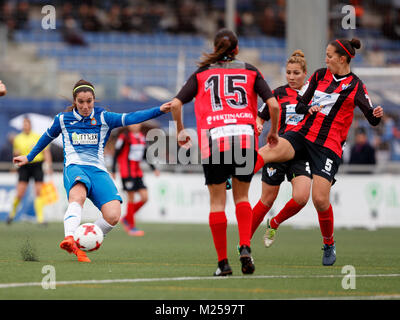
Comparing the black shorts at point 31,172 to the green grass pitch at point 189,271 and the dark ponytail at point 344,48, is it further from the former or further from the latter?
the dark ponytail at point 344,48

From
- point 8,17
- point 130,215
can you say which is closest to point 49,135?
point 130,215

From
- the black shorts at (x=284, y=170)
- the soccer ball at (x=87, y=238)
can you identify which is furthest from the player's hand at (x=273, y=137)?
the black shorts at (x=284, y=170)

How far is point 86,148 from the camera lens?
8625 mm

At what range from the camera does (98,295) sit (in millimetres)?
5727

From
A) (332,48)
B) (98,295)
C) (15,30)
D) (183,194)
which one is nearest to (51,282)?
(98,295)

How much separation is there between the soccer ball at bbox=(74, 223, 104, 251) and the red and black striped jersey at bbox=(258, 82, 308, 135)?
2.57 meters

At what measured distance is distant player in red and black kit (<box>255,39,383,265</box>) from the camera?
336 inches

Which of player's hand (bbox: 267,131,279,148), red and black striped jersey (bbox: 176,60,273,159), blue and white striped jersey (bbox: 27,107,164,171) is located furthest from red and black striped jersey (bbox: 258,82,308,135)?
red and black striped jersey (bbox: 176,60,273,159)

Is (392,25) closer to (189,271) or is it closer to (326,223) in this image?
(326,223)

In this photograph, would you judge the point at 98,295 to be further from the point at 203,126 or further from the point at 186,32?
the point at 186,32

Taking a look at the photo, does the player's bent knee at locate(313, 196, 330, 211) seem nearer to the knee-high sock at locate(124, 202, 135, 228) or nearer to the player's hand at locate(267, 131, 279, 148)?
the player's hand at locate(267, 131, 279, 148)

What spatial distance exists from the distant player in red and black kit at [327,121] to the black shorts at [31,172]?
9.03 m

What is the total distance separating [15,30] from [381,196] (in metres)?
15.7

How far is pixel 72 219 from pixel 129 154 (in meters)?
7.21
